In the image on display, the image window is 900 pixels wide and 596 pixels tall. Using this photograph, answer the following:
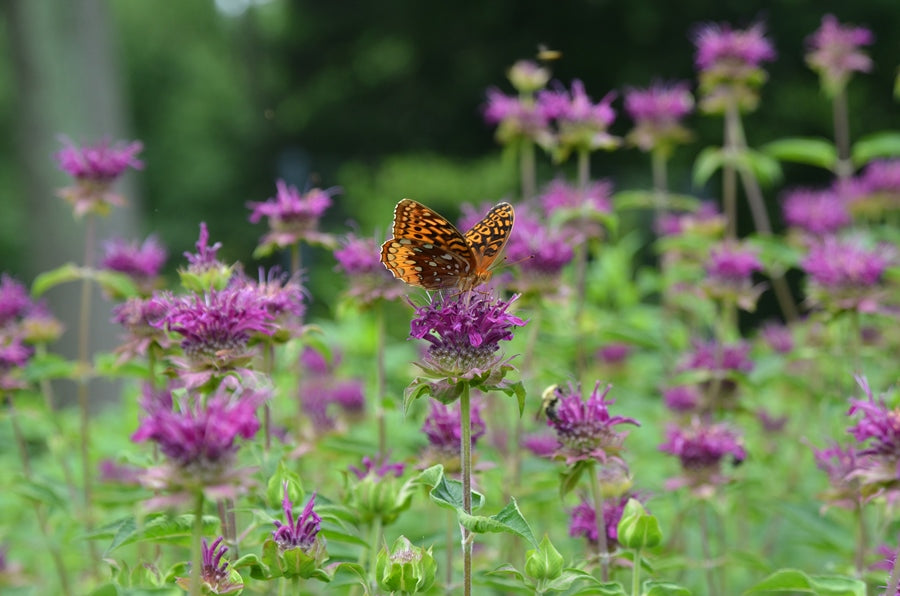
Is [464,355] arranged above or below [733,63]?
below

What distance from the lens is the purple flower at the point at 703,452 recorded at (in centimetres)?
238

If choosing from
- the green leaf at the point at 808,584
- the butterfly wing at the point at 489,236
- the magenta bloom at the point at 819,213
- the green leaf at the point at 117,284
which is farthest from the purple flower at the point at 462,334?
the magenta bloom at the point at 819,213

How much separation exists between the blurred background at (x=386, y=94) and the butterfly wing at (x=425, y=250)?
14.7ft

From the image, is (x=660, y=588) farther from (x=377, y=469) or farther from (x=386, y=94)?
(x=386, y=94)

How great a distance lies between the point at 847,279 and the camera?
2.61 metres

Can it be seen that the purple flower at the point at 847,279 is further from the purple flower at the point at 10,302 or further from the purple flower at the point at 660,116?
the purple flower at the point at 10,302

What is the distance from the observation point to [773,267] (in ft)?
11.9

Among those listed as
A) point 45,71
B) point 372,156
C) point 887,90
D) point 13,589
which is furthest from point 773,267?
point 372,156

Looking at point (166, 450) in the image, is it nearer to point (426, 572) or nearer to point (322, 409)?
point (426, 572)

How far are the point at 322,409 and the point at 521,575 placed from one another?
1.48m

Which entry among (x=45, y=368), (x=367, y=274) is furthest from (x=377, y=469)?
(x=45, y=368)

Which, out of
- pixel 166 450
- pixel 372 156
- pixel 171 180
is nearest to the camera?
pixel 166 450

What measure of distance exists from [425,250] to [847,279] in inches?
49.3

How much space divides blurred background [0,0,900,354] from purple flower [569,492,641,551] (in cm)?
458
